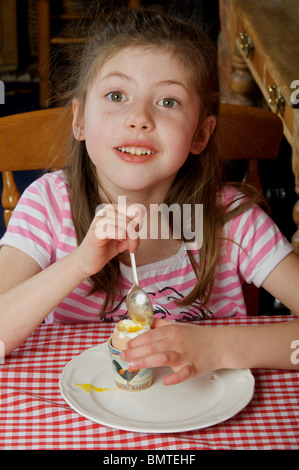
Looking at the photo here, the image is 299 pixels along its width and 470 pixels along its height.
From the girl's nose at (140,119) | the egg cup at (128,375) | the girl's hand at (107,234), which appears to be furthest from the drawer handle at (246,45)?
the egg cup at (128,375)

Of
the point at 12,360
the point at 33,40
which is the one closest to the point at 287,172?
the point at 12,360

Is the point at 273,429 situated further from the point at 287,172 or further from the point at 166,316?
the point at 287,172

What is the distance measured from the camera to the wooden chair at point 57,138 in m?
1.29

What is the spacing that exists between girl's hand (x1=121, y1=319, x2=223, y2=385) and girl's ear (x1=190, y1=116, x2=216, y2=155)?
46 centimetres

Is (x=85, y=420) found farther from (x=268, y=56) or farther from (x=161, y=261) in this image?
(x=268, y=56)

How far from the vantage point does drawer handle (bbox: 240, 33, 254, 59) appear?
230 centimetres

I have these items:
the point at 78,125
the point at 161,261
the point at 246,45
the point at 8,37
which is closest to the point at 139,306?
the point at 161,261

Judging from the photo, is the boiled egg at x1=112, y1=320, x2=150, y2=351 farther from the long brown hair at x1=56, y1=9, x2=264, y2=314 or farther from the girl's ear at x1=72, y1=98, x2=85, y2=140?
the girl's ear at x1=72, y1=98, x2=85, y2=140

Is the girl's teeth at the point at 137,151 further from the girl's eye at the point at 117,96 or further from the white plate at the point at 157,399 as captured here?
the white plate at the point at 157,399

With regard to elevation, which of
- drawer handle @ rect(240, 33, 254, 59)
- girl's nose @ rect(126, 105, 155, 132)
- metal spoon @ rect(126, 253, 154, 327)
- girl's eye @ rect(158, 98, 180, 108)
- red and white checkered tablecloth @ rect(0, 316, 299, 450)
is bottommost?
red and white checkered tablecloth @ rect(0, 316, 299, 450)

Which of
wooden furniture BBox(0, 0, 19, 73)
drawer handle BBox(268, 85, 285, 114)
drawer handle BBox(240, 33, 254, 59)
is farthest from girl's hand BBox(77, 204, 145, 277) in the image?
wooden furniture BBox(0, 0, 19, 73)

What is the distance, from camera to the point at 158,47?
3.73 ft

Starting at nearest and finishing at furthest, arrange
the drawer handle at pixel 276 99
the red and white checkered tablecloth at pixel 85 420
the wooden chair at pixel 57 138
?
1. the red and white checkered tablecloth at pixel 85 420
2. the wooden chair at pixel 57 138
3. the drawer handle at pixel 276 99

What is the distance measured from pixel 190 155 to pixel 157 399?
2.15 feet
